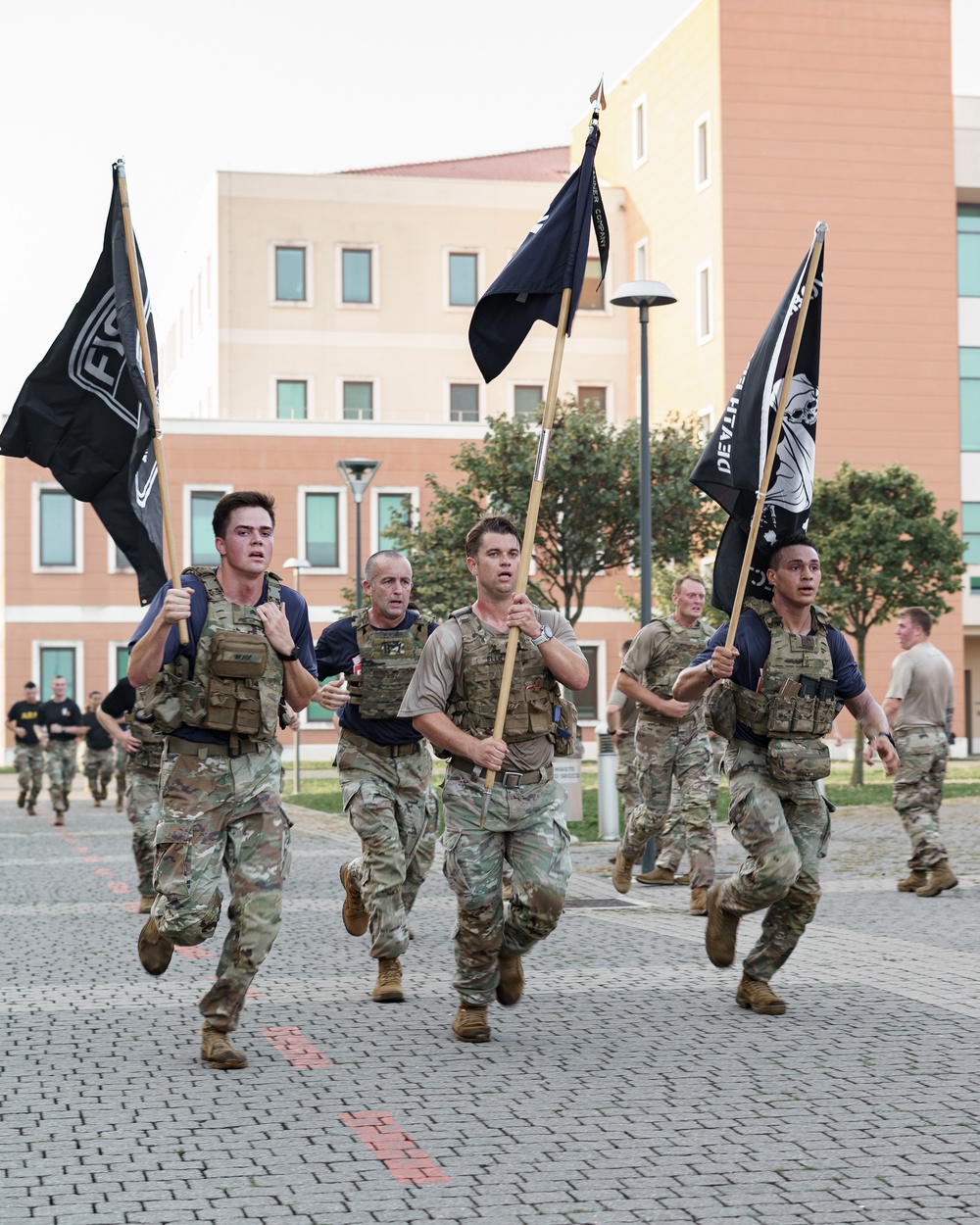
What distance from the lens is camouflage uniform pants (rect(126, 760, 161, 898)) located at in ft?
38.9

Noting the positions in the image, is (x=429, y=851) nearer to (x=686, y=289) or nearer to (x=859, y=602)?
(x=859, y=602)

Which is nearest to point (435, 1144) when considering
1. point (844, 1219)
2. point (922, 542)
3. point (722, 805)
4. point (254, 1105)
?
point (254, 1105)

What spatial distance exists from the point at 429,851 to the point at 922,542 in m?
23.4

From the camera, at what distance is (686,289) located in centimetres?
4969

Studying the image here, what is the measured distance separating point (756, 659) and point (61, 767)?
805 inches

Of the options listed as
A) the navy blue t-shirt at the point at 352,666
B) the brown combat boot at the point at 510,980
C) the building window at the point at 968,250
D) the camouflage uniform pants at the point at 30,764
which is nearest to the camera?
the brown combat boot at the point at 510,980

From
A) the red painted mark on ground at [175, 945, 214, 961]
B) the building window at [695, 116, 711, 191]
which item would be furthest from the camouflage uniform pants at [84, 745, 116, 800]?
the building window at [695, 116, 711, 191]

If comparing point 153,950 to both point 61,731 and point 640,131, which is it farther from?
point 640,131

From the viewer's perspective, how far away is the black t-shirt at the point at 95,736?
28234mm

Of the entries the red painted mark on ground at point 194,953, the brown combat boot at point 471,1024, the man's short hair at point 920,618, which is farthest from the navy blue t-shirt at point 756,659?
the man's short hair at point 920,618

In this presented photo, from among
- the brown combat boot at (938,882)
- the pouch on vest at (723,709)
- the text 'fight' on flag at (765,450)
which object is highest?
the text 'fight' on flag at (765,450)

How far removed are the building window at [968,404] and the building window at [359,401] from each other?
17652 mm

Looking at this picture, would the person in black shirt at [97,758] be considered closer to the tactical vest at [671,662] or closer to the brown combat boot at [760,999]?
the tactical vest at [671,662]

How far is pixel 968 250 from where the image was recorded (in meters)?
50.5
